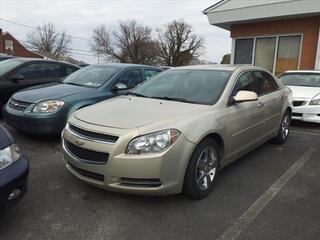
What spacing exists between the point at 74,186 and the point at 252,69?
10.1ft

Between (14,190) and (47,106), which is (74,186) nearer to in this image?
(14,190)

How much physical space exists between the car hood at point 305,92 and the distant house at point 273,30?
4.68m

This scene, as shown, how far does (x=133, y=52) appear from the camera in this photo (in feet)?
190

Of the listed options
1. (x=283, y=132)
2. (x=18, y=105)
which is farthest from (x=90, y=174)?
(x=283, y=132)

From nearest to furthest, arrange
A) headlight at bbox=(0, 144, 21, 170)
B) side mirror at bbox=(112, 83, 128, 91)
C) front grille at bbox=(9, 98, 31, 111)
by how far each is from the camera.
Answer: headlight at bbox=(0, 144, 21, 170), front grille at bbox=(9, 98, 31, 111), side mirror at bbox=(112, 83, 128, 91)

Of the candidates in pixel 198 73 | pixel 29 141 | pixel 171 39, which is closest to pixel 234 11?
pixel 198 73

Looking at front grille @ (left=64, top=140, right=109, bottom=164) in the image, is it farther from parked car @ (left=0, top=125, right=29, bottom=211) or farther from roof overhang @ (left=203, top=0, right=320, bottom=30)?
roof overhang @ (left=203, top=0, right=320, bottom=30)

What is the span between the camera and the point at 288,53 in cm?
1275

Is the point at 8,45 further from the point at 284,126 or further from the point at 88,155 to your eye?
the point at 88,155

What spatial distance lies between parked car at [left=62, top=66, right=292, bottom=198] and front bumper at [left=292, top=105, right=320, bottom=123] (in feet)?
10.2

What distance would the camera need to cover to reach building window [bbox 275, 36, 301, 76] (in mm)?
12484

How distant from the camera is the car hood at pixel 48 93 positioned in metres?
5.05

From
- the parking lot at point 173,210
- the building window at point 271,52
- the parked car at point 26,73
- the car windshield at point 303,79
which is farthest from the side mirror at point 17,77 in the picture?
the building window at point 271,52

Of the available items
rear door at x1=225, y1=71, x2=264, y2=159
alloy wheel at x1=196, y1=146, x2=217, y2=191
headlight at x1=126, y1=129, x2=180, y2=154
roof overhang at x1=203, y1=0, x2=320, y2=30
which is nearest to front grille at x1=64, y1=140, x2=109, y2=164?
headlight at x1=126, y1=129, x2=180, y2=154
